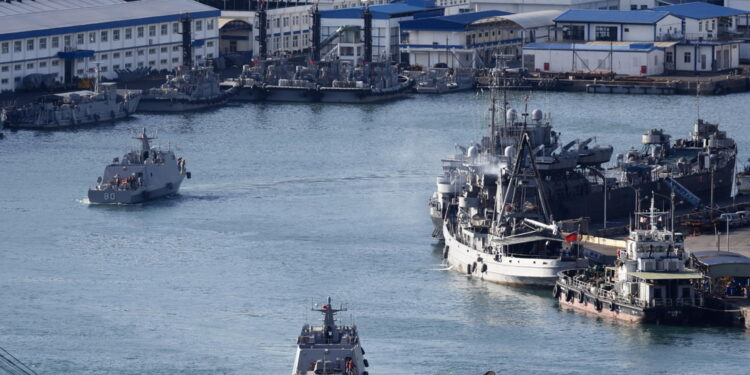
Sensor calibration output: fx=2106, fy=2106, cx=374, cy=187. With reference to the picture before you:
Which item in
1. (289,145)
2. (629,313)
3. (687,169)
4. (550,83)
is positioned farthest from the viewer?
(550,83)

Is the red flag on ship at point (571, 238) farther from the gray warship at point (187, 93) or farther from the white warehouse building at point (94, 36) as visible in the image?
the white warehouse building at point (94, 36)

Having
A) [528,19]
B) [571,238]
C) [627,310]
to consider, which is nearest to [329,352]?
[627,310]

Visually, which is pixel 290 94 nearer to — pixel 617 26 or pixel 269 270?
pixel 617 26

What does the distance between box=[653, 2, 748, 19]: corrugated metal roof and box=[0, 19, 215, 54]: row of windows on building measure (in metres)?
25.1

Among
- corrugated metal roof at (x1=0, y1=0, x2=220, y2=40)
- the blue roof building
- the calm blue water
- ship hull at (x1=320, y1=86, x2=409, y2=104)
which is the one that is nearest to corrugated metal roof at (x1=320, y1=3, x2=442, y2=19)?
corrugated metal roof at (x1=0, y1=0, x2=220, y2=40)

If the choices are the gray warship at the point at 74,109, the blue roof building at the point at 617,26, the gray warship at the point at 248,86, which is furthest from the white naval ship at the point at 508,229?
the blue roof building at the point at 617,26

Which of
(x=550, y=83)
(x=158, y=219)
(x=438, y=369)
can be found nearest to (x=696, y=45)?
(x=550, y=83)

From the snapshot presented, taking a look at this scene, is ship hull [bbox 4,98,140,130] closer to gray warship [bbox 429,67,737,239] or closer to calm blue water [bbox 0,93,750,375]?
calm blue water [bbox 0,93,750,375]

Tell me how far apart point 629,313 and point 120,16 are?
58436mm

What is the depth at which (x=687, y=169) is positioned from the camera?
231 ft

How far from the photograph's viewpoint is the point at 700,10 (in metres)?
115

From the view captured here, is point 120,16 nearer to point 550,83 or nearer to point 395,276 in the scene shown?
point 550,83

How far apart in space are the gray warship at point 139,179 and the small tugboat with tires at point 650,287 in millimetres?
22015

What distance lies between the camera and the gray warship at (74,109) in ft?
298
